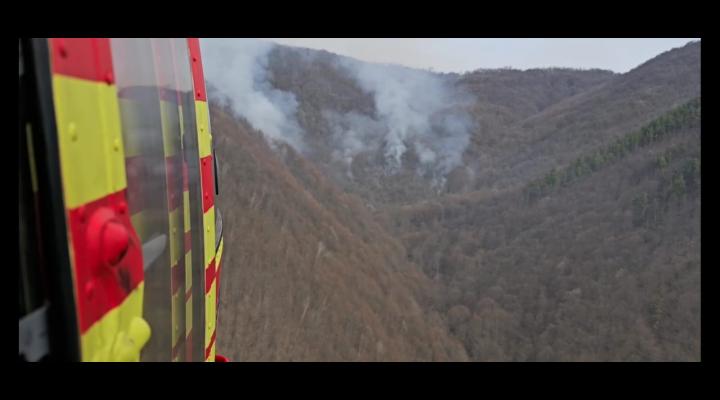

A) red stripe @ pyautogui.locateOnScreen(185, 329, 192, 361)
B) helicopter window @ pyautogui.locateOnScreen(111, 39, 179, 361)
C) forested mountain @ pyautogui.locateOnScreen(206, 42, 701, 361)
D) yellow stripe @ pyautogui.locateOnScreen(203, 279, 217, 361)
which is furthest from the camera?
forested mountain @ pyautogui.locateOnScreen(206, 42, 701, 361)

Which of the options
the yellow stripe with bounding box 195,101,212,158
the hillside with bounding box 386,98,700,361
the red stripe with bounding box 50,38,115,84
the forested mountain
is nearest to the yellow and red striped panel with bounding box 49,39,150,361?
the red stripe with bounding box 50,38,115,84

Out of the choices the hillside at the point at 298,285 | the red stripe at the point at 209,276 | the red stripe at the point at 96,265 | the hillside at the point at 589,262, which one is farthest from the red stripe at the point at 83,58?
the hillside at the point at 298,285

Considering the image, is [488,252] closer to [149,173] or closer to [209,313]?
[209,313]

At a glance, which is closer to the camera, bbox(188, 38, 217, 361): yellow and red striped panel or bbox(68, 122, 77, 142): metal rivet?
bbox(68, 122, 77, 142): metal rivet

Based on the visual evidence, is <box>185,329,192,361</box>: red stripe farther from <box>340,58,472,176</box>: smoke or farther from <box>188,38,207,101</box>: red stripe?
<box>340,58,472,176</box>: smoke

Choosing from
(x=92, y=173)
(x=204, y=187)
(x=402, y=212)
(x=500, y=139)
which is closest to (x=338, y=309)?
(x=204, y=187)

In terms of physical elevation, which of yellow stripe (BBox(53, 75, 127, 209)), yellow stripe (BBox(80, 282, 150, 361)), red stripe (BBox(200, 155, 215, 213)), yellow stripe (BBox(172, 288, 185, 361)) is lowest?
yellow stripe (BBox(172, 288, 185, 361))
